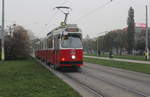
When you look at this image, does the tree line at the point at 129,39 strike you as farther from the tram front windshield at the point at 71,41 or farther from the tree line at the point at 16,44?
the tram front windshield at the point at 71,41

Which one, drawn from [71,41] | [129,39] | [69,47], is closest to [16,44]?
[71,41]

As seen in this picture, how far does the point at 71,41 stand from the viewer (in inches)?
858

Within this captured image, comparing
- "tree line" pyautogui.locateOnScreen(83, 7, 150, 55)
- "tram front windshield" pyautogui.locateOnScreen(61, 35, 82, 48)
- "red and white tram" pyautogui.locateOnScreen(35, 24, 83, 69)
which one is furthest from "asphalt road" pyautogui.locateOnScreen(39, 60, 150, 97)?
"tree line" pyautogui.locateOnScreen(83, 7, 150, 55)

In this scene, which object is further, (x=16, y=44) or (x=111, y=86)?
(x=16, y=44)

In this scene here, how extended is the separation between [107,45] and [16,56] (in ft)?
201

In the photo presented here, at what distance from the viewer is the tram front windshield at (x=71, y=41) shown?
70.7ft

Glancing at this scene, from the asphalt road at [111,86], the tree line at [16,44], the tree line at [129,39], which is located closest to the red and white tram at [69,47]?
the asphalt road at [111,86]

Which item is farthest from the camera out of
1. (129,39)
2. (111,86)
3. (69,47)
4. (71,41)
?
(129,39)

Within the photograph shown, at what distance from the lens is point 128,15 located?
95.3 m

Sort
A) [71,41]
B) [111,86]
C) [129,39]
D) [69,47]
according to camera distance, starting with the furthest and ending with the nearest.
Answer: [129,39] < [71,41] < [69,47] < [111,86]

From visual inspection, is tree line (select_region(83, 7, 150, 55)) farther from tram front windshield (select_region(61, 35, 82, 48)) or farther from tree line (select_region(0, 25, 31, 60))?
tram front windshield (select_region(61, 35, 82, 48))

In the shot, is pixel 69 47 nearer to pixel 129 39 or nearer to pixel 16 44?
pixel 16 44

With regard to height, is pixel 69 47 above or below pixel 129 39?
below

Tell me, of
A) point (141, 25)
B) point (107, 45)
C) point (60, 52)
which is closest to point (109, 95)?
point (60, 52)
